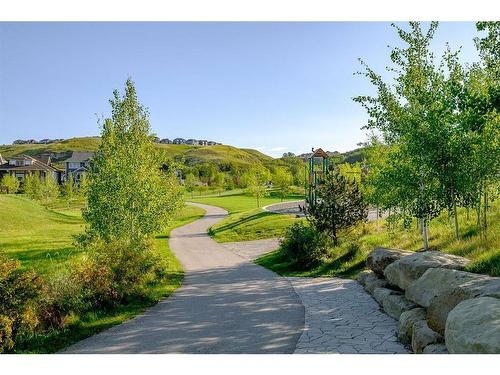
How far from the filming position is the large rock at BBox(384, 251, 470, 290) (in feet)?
38.4

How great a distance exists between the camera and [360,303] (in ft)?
44.5

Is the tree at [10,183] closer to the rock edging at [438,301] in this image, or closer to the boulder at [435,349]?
the rock edging at [438,301]

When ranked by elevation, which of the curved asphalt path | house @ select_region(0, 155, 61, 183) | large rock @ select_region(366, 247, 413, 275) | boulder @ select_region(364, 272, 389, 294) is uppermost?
house @ select_region(0, 155, 61, 183)

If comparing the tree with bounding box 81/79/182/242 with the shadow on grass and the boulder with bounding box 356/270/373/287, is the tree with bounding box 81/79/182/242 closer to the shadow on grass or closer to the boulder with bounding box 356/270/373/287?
the boulder with bounding box 356/270/373/287

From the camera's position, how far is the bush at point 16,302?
997 centimetres

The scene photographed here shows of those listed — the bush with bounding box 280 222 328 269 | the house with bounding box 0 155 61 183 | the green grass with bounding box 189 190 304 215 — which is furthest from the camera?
the house with bounding box 0 155 61 183

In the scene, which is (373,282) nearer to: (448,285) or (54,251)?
(448,285)

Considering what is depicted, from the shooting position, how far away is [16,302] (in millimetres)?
10484

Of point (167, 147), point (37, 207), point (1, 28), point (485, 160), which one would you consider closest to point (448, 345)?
point (485, 160)

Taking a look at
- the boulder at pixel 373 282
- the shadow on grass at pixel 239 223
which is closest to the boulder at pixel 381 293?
the boulder at pixel 373 282

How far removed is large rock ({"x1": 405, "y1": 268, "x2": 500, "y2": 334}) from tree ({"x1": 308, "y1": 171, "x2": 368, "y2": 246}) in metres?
10.9

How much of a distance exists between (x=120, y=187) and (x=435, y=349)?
14.0 metres

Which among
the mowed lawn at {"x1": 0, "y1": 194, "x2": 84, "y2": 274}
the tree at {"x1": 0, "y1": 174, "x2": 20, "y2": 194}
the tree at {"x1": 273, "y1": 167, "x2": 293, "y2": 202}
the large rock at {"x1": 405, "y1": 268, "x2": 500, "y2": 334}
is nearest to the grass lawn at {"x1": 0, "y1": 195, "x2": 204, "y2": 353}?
the mowed lawn at {"x1": 0, "y1": 194, "x2": 84, "y2": 274}

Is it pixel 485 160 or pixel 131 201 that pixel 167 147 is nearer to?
pixel 131 201
